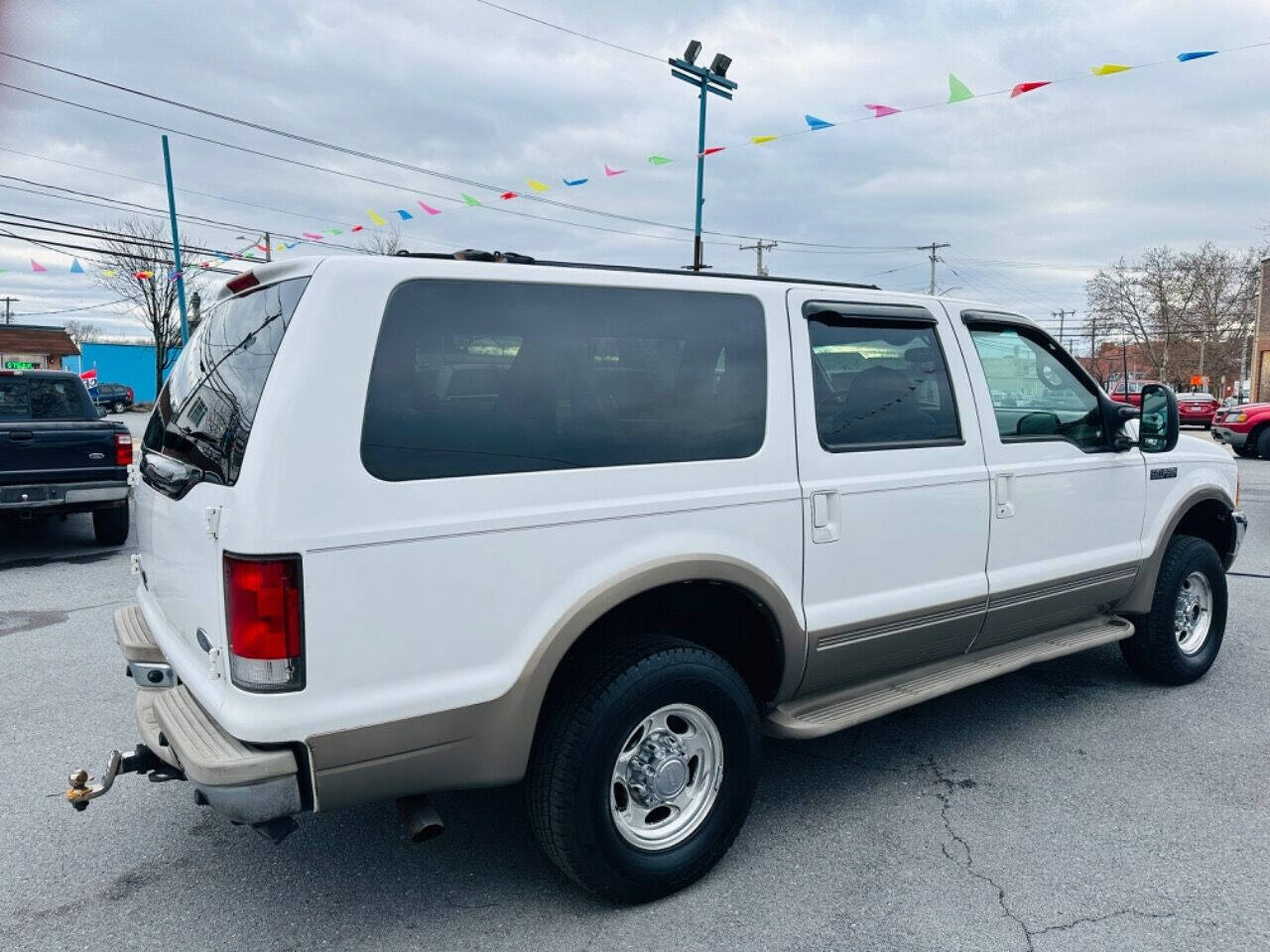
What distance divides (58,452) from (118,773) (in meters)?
6.30

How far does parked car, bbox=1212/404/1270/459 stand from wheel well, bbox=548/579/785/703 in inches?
757

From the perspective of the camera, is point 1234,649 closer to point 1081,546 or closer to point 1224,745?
point 1224,745

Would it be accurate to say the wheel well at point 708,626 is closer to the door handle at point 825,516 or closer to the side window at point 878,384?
the door handle at point 825,516

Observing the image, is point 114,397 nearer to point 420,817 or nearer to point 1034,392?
point 1034,392

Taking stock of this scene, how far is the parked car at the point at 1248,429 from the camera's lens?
18.3 meters

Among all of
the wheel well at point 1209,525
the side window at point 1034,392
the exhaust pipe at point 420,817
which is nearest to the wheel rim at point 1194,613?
the wheel well at point 1209,525

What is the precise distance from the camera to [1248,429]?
18.4 meters

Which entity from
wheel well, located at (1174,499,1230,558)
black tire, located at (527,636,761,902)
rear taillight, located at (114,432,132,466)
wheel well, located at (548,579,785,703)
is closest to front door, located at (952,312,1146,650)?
wheel well, located at (1174,499,1230,558)

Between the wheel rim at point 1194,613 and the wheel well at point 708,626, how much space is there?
2810mm

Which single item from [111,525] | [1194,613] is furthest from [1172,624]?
[111,525]

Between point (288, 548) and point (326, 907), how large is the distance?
1.33 metres

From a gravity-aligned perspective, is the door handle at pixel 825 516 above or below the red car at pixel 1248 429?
above

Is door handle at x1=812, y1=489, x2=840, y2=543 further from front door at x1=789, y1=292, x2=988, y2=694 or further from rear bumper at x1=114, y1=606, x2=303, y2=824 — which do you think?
rear bumper at x1=114, y1=606, x2=303, y2=824

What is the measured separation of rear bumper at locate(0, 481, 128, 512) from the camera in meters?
7.77
